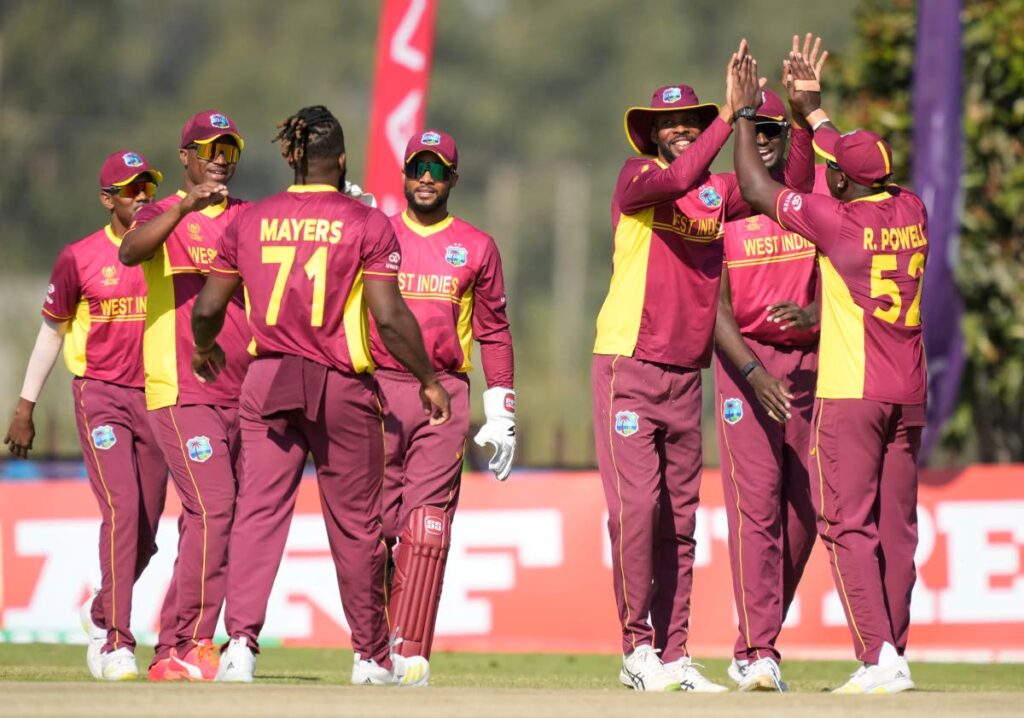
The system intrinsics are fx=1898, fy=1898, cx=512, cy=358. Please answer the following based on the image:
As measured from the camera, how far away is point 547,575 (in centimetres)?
1315

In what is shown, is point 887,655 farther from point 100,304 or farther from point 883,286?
point 100,304

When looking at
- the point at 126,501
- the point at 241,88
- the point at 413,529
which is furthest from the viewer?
the point at 241,88

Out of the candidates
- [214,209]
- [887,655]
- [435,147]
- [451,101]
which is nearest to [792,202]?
[435,147]

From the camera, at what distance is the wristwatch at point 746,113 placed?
351 inches

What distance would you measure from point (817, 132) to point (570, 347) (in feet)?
125

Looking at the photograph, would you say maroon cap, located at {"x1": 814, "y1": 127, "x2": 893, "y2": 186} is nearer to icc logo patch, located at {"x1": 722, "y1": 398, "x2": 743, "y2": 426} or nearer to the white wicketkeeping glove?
icc logo patch, located at {"x1": 722, "y1": 398, "x2": 743, "y2": 426}

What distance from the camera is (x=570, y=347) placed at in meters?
47.6

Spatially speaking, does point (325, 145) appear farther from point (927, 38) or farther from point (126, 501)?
point (927, 38)

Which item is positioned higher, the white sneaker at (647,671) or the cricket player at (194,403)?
the cricket player at (194,403)

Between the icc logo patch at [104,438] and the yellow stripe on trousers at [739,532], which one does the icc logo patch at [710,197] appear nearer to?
the yellow stripe on trousers at [739,532]

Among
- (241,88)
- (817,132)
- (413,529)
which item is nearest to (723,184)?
(817,132)

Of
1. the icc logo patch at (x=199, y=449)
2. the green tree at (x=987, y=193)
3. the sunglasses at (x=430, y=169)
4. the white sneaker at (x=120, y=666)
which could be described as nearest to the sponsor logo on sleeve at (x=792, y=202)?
the sunglasses at (x=430, y=169)

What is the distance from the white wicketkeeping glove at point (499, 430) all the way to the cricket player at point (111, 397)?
182 centimetres

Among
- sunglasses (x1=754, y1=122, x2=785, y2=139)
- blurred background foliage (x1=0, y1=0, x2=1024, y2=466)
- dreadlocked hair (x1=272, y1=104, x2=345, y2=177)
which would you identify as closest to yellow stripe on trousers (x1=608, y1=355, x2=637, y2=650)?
sunglasses (x1=754, y1=122, x2=785, y2=139)
